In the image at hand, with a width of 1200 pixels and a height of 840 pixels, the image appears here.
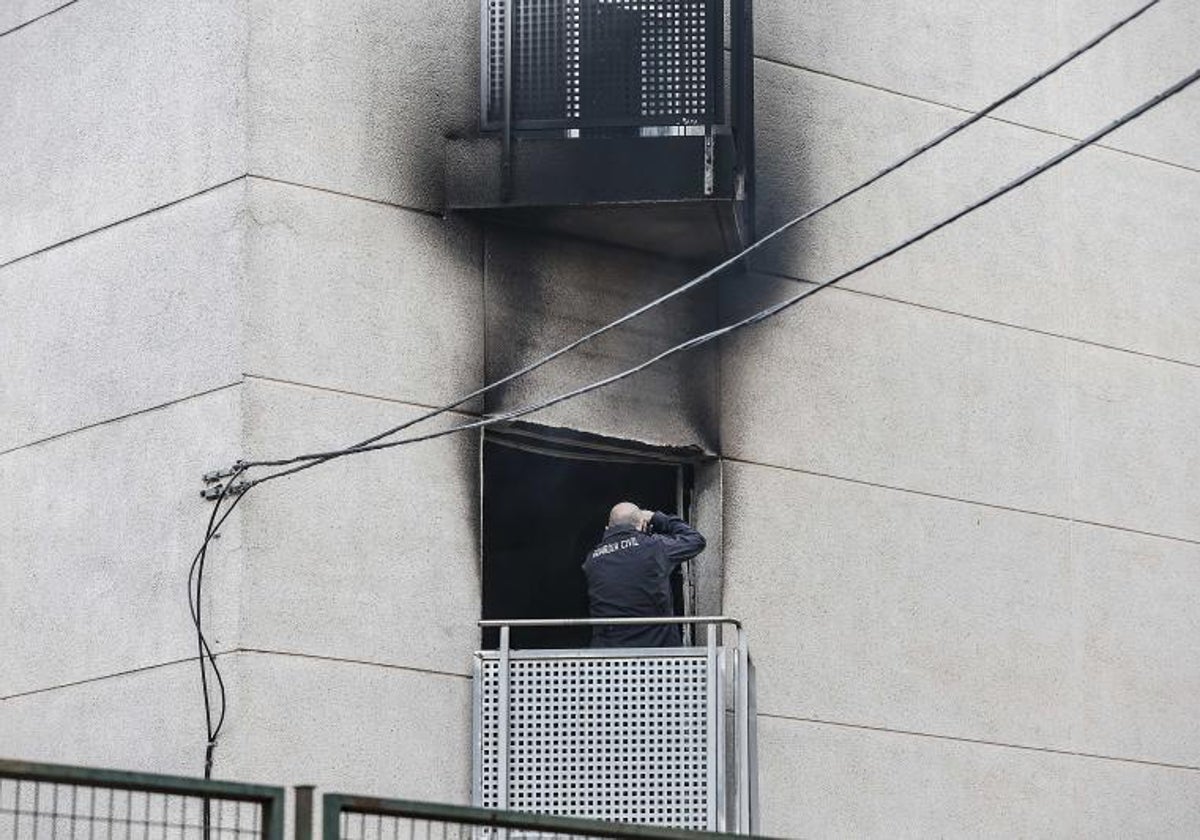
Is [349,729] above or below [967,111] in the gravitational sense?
below

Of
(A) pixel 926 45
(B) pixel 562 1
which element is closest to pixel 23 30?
(B) pixel 562 1

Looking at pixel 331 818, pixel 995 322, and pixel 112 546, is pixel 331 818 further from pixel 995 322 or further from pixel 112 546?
pixel 995 322

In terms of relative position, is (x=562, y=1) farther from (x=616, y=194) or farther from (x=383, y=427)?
(x=383, y=427)

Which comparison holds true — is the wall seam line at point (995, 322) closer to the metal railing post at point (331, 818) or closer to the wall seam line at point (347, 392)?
the wall seam line at point (347, 392)

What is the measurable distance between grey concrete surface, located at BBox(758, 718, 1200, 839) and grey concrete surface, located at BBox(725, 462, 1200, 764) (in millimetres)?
142

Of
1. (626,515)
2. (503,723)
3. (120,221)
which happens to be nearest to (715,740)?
(503,723)

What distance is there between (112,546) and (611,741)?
3.46 metres

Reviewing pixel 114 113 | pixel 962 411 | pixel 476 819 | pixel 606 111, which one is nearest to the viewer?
pixel 476 819

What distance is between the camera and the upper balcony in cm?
1698

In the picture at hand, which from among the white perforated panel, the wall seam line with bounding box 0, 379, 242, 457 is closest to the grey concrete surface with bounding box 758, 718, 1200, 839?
the white perforated panel

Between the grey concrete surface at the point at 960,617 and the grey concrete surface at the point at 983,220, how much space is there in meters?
1.62

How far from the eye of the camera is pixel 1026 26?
20500mm

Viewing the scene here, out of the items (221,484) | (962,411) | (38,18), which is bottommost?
(221,484)

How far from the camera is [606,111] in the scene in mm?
17000
